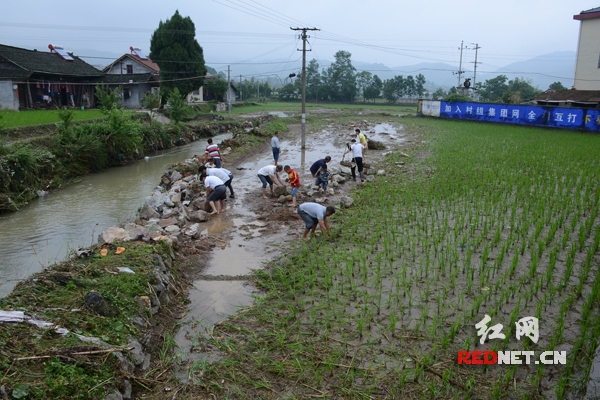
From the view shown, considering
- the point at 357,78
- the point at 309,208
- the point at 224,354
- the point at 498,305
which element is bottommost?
the point at 224,354

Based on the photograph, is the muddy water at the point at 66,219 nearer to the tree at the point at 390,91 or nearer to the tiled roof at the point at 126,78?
the tiled roof at the point at 126,78

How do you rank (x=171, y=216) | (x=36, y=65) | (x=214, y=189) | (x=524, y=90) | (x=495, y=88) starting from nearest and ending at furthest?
(x=171, y=216) < (x=214, y=189) < (x=36, y=65) < (x=524, y=90) < (x=495, y=88)

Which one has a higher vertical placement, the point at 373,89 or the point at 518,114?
the point at 373,89

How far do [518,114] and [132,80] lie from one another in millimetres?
30847

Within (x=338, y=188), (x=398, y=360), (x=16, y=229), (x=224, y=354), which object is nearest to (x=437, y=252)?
(x=398, y=360)

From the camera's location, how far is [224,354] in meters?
5.09

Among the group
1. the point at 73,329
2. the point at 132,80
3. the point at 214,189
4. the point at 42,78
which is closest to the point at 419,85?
the point at 132,80

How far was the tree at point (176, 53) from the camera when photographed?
1375 inches

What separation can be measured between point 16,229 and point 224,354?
27.9ft

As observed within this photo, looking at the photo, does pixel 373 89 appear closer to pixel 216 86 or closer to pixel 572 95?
pixel 216 86

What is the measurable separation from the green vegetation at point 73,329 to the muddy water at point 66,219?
151cm

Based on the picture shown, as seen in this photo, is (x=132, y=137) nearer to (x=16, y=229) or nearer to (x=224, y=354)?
(x=16, y=229)

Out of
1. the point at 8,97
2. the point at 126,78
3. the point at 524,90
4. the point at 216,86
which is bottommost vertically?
the point at 8,97

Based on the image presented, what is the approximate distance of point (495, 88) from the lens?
5816 cm
